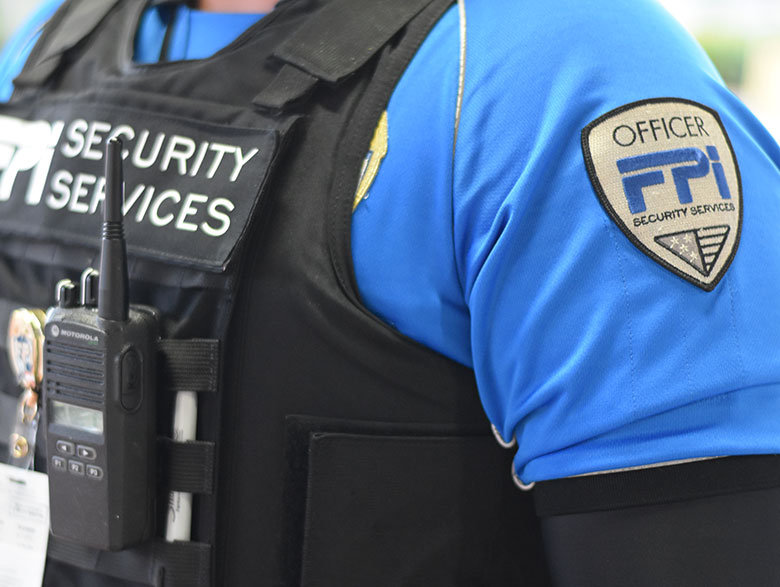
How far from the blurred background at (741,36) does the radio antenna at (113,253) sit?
3597 millimetres

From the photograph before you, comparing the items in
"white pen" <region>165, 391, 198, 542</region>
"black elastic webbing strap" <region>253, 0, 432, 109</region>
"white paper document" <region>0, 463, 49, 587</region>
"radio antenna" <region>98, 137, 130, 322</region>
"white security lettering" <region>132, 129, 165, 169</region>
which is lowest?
"white paper document" <region>0, 463, 49, 587</region>

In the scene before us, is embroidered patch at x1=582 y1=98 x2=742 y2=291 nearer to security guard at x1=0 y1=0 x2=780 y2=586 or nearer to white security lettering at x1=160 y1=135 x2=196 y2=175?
security guard at x1=0 y1=0 x2=780 y2=586

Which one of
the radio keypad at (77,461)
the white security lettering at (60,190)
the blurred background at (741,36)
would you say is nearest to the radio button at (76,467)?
the radio keypad at (77,461)

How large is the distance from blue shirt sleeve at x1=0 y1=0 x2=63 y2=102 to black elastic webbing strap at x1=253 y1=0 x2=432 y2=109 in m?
0.41

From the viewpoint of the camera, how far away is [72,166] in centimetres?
83

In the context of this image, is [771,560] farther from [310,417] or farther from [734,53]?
[734,53]

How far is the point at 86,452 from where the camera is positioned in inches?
29.4

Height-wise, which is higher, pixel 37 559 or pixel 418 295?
pixel 418 295

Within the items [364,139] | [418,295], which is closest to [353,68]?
Answer: [364,139]

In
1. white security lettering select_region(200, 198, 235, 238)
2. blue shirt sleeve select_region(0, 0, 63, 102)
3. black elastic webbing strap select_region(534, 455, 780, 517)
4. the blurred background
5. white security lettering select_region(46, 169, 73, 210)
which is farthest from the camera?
the blurred background

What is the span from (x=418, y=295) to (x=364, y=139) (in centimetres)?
13

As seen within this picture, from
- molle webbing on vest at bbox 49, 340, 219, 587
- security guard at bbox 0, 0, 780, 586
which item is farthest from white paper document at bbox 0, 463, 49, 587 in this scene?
molle webbing on vest at bbox 49, 340, 219, 587

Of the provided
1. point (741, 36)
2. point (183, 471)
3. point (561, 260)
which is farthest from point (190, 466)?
point (741, 36)

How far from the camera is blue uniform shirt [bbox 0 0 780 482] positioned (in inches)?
24.5
